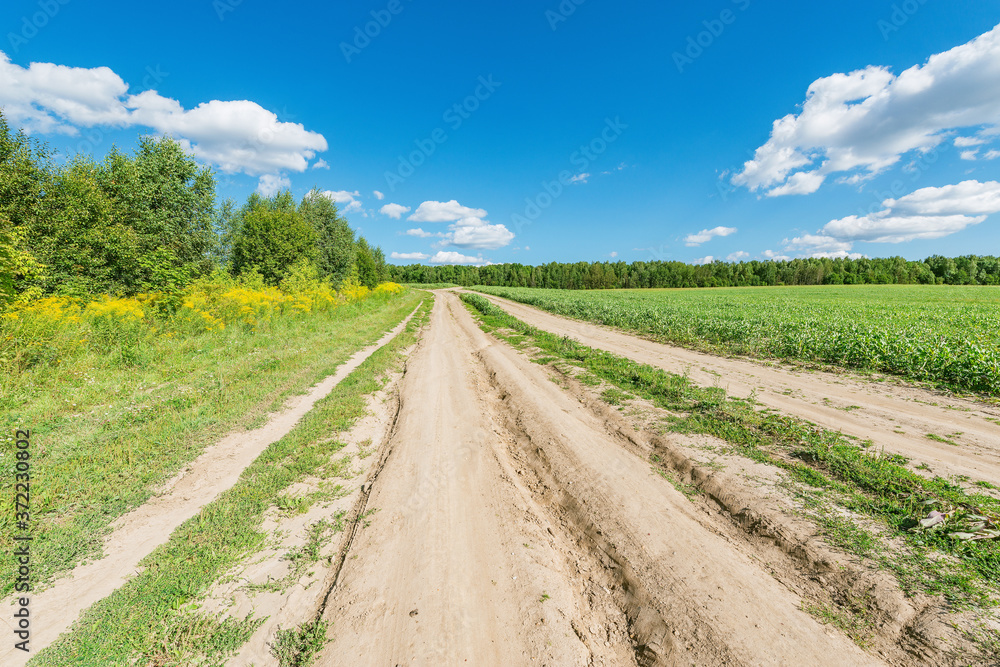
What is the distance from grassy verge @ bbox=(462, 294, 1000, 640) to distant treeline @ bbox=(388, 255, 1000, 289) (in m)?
105

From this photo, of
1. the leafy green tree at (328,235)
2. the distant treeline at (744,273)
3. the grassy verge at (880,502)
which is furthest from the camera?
the distant treeline at (744,273)

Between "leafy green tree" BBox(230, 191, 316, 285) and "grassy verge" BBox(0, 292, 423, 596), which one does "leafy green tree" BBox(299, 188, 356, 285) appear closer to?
"leafy green tree" BBox(230, 191, 316, 285)

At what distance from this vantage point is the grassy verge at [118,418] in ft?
13.6

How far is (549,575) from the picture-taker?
3.60 meters

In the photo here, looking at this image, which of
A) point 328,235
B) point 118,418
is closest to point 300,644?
point 118,418

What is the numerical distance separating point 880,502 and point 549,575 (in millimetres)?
4520

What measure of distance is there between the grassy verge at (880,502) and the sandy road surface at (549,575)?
138 centimetres

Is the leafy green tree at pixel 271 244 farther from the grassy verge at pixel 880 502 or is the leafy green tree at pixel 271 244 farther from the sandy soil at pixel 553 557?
the grassy verge at pixel 880 502

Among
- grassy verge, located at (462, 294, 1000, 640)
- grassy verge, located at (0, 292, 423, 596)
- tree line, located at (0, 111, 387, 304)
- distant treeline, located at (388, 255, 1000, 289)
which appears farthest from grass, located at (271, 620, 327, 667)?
distant treeline, located at (388, 255, 1000, 289)

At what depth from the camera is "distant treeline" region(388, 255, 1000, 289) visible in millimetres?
78750

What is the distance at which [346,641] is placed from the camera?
2809 millimetres

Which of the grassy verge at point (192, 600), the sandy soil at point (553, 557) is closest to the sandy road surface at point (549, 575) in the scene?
the sandy soil at point (553, 557)

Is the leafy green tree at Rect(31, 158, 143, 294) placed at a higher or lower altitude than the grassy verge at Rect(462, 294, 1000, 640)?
higher

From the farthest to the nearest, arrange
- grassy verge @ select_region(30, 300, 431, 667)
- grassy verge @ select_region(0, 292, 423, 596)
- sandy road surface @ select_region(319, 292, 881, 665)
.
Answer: grassy verge @ select_region(0, 292, 423, 596) → sandy road surface @ select_region(319, 292, 881, 665) → grassy verge @ select_region(30, 300, 431, 667)
